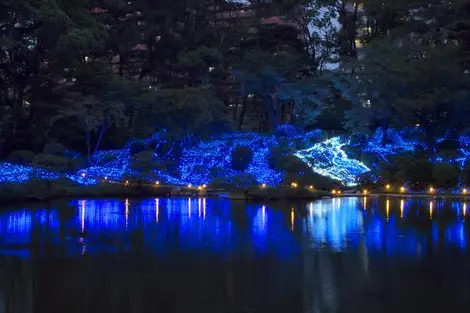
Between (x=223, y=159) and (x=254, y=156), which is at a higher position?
(x=254, y=156)

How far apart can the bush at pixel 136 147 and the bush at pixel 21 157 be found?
198 inches

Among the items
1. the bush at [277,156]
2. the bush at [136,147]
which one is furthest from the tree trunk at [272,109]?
the bush at [136,147]

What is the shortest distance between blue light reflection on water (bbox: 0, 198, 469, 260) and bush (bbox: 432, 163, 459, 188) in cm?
376

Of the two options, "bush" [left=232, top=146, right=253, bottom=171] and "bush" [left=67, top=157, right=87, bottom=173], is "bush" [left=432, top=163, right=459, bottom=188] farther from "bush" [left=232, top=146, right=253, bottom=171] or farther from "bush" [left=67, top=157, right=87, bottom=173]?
"bush" [left=67, top=157, right=87, bottom=173]

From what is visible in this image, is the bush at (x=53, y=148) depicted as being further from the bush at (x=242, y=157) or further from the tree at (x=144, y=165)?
the bush at (x=242, y=157)

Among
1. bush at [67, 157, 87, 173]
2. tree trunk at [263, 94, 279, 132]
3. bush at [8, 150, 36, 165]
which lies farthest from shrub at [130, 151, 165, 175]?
tree trunk at [263, 94, 279, 132]

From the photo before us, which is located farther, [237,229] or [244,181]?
[244,181]

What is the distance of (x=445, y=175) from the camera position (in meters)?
22.7

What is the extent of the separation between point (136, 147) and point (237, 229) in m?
16.4

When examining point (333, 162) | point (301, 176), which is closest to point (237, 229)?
point (301, 176)

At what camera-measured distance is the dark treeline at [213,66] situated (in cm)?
2536

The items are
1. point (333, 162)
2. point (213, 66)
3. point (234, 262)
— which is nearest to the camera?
point (234, 262)

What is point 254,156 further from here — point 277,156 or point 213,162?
point 213,162

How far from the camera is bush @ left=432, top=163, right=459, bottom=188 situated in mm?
22719
